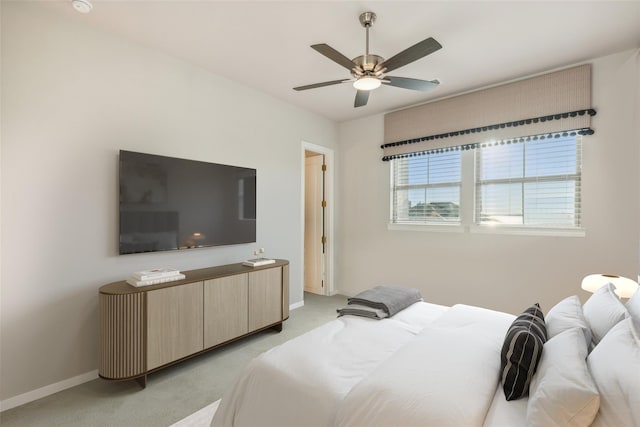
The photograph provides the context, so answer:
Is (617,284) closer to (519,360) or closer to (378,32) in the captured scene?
(519,360)

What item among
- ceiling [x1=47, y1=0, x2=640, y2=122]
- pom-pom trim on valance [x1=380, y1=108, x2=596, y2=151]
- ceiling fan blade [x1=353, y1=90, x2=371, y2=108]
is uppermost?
ceiling [x1=47, y1=0, x2=640, y2=122]

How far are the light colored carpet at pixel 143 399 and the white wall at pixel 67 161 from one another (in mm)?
207

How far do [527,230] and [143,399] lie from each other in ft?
12.7

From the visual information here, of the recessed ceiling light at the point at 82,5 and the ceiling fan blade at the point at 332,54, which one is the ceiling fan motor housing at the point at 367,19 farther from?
the recessed ceiling light at the point at 82,5

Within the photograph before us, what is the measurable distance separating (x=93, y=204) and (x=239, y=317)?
159 centimetres

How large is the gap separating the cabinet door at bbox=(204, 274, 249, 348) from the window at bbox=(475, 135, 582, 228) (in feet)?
9.53

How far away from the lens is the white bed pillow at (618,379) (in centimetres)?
89

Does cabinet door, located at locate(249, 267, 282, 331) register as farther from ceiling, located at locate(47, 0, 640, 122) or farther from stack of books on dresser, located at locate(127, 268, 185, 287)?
ceiling, located at locate(47, 0, 640, 122)

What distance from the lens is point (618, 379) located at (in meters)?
0.95

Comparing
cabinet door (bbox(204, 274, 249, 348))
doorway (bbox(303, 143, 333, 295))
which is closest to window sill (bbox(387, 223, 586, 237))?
doorway (bbox(303, 143, 333, 295))

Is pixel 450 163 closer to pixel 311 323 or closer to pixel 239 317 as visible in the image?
pixel 311 323

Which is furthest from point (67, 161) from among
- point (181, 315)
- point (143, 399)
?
point (143, 399)

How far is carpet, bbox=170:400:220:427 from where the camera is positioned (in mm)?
1903

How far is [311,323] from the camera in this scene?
3691 millimetres
